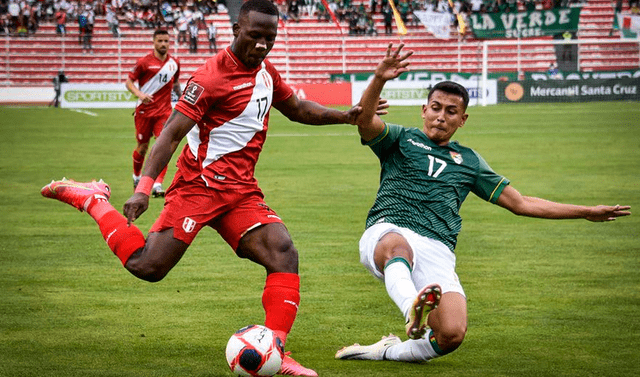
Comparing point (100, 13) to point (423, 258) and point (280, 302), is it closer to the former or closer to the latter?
point (280, 302)

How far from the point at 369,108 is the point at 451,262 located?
3.74 feet

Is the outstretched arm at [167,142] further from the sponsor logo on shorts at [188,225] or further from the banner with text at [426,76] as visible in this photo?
the banner with text at [426,76]

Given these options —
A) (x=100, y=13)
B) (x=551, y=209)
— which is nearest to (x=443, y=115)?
(x=551, y=209)

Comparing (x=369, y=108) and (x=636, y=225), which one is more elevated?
A: (x=369, y=108)

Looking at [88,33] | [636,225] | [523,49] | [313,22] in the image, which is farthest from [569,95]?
[636,225]

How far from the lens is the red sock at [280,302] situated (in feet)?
19.3

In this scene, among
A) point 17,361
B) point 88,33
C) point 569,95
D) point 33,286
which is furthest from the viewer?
point 88,33

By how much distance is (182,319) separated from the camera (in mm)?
7363

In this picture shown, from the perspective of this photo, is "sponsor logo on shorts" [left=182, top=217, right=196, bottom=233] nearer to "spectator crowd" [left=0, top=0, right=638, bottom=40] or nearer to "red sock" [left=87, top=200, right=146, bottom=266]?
"red sock" [left=87, top=200, right=146, bottom=266]

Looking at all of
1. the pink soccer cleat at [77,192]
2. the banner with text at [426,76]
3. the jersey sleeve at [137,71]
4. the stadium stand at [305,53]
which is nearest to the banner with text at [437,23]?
the stadium stand at [305,53]

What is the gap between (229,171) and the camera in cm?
621

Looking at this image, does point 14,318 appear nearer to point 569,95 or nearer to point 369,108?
point 369,108

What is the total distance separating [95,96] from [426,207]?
115 ft

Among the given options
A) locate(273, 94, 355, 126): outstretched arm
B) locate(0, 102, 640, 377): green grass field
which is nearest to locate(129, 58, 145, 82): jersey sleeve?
locate(0, 102, 640, 377): green grass field
